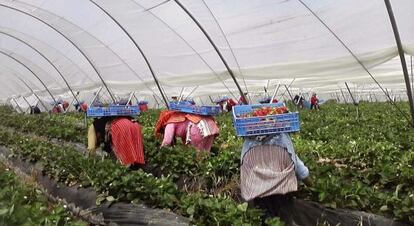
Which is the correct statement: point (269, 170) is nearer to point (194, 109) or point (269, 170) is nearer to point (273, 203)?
point (273, 203)

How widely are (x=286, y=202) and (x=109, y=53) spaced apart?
9178mm

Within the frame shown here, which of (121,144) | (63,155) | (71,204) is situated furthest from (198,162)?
(63,155)

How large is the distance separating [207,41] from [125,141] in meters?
3.26

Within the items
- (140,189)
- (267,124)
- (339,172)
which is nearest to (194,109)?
(140,189)

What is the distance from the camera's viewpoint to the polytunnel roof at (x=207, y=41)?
20.6ft

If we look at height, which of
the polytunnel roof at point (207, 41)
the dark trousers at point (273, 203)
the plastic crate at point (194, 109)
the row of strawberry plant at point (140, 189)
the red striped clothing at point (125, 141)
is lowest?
the dark trousers at point (273, 203)

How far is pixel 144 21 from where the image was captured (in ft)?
32.0

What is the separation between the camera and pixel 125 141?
21.7 ft

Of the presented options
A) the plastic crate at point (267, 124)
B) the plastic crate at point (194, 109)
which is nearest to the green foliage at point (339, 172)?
the plastic crate at point (194, 109)

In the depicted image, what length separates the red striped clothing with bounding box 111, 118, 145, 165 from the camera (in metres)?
6.61

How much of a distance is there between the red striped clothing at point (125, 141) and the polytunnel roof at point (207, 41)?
2.60 metres

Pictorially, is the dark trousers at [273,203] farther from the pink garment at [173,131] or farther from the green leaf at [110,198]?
the pink garment at [173,131]

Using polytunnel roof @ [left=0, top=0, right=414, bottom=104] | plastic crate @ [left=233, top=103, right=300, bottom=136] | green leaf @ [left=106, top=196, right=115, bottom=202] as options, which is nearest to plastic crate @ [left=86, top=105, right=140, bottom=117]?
green leaf @ [left=106, top=196, right=115, bottom=202]

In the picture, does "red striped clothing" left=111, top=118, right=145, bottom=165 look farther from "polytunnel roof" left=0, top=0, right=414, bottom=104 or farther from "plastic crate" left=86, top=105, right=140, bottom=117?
"polytunnel roof" left=0, top=0, right=414, bottom=104
